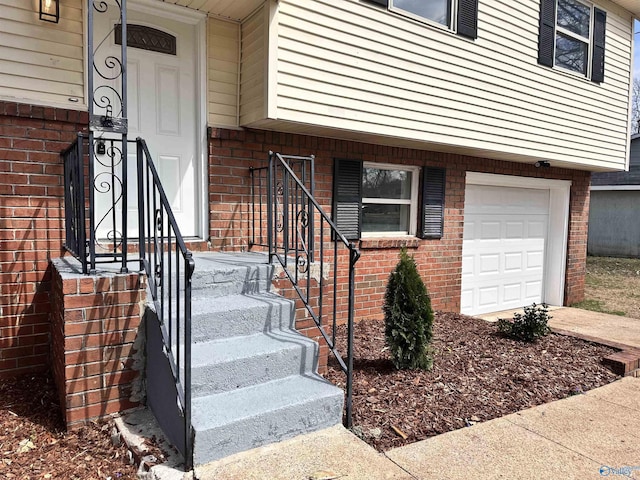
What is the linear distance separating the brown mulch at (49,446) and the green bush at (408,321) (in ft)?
7.09

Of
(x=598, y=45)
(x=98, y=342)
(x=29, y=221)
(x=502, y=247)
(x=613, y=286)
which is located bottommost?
Answer: (x=613, y=286)

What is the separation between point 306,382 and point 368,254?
9.14ft

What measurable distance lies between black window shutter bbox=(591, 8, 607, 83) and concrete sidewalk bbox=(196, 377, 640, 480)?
18.0 ft

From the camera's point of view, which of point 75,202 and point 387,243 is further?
point 387,243

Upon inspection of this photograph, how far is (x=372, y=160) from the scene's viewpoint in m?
5.46

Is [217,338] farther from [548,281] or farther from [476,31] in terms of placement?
[548,281]

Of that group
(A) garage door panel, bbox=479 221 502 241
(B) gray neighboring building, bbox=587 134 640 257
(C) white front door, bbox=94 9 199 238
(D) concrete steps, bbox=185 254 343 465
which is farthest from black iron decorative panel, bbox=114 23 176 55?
(B) gray neighboring building, bbox=587 134 640 257

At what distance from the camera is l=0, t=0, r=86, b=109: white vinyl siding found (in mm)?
3338

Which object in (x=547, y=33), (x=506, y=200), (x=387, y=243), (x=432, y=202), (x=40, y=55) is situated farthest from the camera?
(x=506, y=200)

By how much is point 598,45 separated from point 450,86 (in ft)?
A: 10.9

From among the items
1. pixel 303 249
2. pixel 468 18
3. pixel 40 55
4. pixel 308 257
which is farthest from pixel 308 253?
pixel 468 18

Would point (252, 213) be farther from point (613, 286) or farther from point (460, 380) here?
point (613, 286)

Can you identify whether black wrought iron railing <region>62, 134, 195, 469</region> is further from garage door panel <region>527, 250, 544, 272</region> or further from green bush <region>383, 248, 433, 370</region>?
garage door panel <region>527, 250, 544, 272</region>

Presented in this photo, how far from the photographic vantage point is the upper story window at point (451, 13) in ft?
16.7
